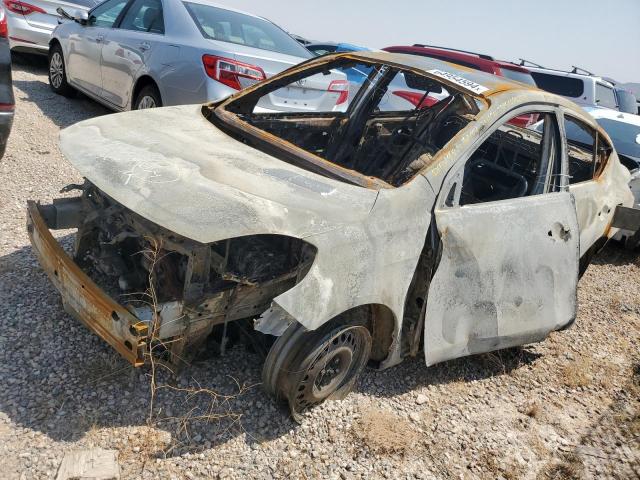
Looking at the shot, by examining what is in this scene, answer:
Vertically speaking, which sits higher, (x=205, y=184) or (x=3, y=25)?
(x=3, y=25)

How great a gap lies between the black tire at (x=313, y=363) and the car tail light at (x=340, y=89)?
340cm

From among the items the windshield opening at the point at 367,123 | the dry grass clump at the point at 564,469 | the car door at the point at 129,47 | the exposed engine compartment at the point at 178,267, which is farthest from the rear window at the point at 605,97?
the exposed engine compartment at the point at 178,267

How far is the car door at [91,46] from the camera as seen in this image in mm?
6547

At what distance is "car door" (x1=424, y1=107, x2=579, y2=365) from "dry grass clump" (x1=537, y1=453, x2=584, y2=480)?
26.5 inches

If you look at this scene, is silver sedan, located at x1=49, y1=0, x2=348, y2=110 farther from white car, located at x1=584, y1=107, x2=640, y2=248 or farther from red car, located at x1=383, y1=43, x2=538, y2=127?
red car, located at x1=383, y1=43, x2=538, y2=127

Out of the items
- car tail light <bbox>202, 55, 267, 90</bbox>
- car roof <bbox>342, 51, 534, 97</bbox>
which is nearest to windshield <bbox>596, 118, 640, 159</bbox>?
car roof <bbox>342, 51, 534, 97</bbox>

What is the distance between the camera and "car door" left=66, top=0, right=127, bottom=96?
655 centimetres

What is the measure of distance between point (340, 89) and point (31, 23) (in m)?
6.05

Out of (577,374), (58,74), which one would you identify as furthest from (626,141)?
(58,74)

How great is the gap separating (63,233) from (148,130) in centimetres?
139

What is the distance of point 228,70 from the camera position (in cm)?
525

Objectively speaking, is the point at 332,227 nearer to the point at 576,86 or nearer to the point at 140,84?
the point at 140,84

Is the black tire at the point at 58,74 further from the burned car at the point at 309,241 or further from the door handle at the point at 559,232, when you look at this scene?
the door handle at the point at 559,232

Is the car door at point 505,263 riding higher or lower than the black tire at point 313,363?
higher
